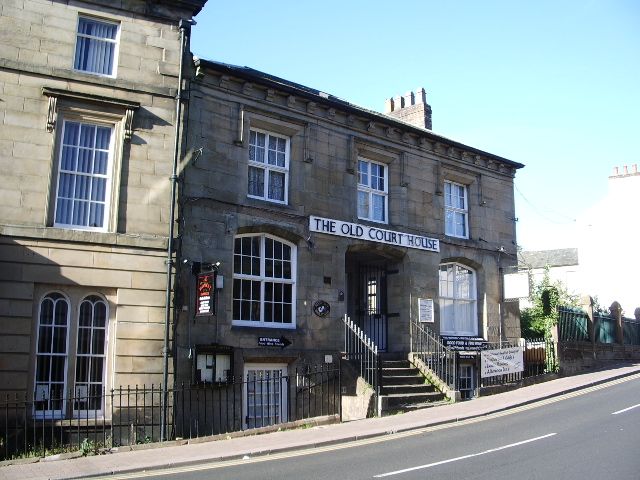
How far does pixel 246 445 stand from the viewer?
39.8ft

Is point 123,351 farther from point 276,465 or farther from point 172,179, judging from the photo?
point 276,465

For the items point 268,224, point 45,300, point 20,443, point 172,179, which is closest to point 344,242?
point 268,224

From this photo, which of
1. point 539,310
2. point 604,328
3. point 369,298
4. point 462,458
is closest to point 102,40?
point 369,298

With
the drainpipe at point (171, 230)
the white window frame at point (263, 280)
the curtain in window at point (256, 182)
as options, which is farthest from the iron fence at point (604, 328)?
the drainpipe at point (171, 230)

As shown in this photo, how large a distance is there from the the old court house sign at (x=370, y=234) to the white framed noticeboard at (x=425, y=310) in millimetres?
1623

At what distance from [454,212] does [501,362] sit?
5.37 metres

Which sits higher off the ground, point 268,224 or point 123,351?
point 268,224

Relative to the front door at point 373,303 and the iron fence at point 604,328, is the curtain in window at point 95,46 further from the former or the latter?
the iron fence at point 604,328

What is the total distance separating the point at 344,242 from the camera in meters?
18.5

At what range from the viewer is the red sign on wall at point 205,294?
1423 cm

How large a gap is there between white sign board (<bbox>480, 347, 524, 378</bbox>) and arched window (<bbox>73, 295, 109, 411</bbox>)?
1052cm

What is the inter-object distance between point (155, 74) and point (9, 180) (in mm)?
3964

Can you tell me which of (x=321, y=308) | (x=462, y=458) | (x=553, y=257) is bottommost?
(x=462, y=458)

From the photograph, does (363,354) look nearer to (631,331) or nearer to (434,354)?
(434,354)
